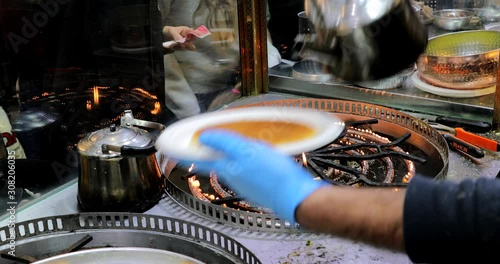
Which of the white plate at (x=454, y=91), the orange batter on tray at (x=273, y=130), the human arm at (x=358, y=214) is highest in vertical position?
the human arm at (x=358, y=214)

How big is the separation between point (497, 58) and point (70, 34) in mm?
1508

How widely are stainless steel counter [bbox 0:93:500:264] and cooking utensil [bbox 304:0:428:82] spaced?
1.27ft

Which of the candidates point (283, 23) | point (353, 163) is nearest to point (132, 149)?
point (353, 163)

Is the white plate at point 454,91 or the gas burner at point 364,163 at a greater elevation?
the white plate at point 454,91

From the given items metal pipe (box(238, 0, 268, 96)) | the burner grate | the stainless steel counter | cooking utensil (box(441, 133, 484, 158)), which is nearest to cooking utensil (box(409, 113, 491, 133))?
cooking utensil (box(441, 133, 484, 158))

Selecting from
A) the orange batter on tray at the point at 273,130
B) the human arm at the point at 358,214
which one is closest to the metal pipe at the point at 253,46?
the orange batter on tray at the point at 273,130

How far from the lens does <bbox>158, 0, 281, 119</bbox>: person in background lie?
6.61 ft

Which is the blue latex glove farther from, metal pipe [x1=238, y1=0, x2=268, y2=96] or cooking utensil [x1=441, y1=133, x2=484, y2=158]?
metal pipe [x1=238, y1=0, x2=268, y2=96]

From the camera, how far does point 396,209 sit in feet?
2.14

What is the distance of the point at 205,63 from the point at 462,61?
0.97m

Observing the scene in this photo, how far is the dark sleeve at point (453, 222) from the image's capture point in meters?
0.58

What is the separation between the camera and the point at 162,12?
1.92 meters

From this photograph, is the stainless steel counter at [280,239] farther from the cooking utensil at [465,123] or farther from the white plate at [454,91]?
the white plate at [454,91]

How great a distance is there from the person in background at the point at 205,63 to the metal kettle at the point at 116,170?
81 centimetres
